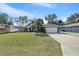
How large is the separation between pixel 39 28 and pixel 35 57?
711 inches

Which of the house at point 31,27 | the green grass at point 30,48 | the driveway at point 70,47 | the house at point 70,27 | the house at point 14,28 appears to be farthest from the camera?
the house at point 70,27

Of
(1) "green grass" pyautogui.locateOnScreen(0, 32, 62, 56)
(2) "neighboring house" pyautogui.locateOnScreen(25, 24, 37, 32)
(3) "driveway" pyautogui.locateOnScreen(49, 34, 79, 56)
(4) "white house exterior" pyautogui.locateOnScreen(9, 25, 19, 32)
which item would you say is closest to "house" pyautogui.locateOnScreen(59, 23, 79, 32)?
(2) "neighboring house" pyautogui.locateOnScreen(25, 24, 37, 32)

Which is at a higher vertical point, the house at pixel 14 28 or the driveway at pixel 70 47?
the house at pixel 14 28

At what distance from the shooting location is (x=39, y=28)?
24.1 meters

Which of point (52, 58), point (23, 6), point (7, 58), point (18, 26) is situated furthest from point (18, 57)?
point (18, 26)

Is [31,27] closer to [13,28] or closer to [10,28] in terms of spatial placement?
[10,28]

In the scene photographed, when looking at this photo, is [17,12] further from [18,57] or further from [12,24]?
[18,57]

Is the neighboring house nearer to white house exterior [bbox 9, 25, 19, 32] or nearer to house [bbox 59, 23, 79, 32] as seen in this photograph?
white house exterior [bbox 9, 25, 19, 32]

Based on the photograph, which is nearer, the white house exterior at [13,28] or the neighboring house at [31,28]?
the white house exterior at [13,28]

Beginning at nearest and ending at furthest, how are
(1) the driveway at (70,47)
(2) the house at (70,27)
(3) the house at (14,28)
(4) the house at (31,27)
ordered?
(1) the driveway at (70,47), (3) the house at (14,28), (4) the house at (31,27), (2) the house at (70,27)

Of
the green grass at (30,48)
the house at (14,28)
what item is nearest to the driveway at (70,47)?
the green grass at (30,48)

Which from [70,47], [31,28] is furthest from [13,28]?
[70,47]

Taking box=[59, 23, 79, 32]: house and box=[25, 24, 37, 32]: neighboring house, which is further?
box=[59, 23, 79, 32]: house

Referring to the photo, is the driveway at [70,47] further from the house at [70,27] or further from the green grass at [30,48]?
the house at [70,27]
